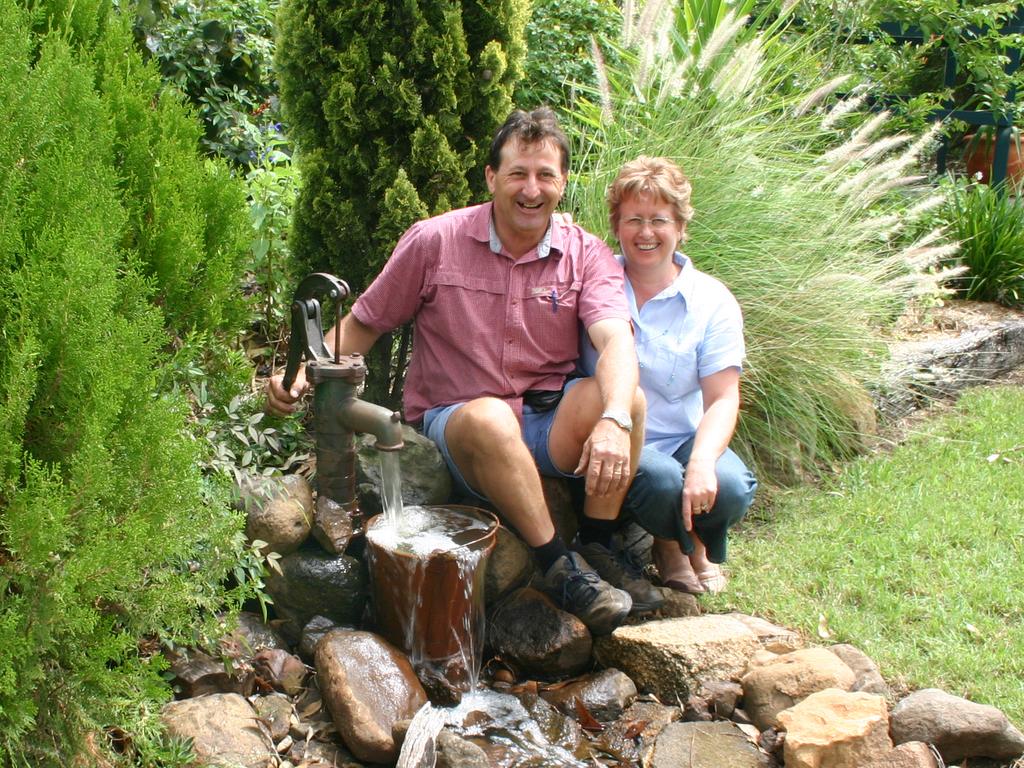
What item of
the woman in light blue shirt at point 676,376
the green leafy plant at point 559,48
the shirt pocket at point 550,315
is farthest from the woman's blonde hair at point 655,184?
the green leafy plant at point 559,48

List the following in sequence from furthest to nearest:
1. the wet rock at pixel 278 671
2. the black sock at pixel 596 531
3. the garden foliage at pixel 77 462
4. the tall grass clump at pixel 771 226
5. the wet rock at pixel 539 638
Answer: the tall grass clump at pixel 771 226 → the black sock at pixel 596 531 → the wet rock at pixel 539 638 → the wet rock at pixel 278 671 → the garden foliage at pixel 77 462

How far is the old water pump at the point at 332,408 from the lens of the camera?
3096 millimetres

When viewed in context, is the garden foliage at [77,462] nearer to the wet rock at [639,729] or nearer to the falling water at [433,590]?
the falling water at [433,590]

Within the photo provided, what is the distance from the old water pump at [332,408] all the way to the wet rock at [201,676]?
0.54 meters

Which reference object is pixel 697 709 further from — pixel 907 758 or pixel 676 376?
pixel 676 376

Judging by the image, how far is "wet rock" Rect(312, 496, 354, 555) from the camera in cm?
318

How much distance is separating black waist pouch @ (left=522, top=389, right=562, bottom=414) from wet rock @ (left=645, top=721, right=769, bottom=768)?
1.18m

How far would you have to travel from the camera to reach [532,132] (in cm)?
351

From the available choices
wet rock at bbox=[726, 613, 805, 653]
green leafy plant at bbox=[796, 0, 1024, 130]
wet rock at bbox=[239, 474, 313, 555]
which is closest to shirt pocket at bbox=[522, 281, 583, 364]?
wet rock at bbox=[239, 474, 313, 555]

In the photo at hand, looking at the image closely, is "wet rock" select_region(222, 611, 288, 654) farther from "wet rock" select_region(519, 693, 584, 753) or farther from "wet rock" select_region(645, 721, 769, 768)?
"wet rock" select_region(645, 721, 769, 768)

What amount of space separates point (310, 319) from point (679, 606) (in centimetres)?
161

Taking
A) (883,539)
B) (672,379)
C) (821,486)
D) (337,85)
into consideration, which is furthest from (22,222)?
(821,486)

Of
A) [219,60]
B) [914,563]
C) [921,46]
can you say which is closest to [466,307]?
[914,563]

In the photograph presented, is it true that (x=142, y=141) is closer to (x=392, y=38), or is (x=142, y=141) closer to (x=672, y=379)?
(x=392, y=38)
